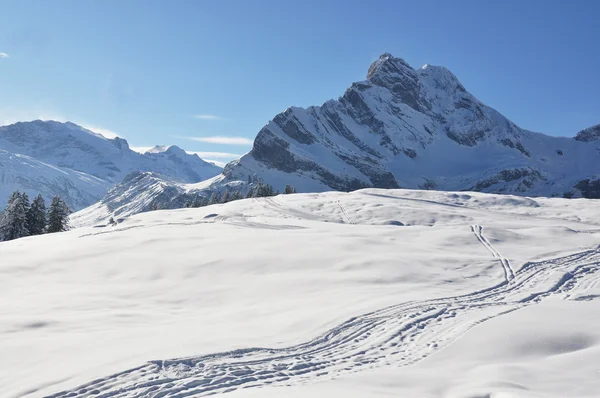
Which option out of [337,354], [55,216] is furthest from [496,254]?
[55,216]

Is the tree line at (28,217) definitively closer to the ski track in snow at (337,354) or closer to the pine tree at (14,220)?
the pine tree at (14,220)

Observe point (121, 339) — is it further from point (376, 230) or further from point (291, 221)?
point (291, 221)

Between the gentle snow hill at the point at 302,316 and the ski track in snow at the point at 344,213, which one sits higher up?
the ski track in snow at the point at 344,213

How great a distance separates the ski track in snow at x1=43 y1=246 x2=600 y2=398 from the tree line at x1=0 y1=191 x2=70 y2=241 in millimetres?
39488

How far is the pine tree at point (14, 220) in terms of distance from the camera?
40.1 m

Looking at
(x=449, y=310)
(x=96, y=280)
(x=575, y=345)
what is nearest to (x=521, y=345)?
(x=575, y=345)

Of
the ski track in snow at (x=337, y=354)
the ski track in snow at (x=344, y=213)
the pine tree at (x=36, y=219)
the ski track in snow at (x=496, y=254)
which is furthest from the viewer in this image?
the pine tree at (x=36, y=219)

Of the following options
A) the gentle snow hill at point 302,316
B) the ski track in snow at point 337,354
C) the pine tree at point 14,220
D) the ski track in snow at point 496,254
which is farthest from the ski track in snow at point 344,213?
the pine tree at point 14,220

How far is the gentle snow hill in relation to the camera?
305 inches

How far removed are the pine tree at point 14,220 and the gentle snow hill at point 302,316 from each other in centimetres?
1755

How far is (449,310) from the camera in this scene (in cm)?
1213

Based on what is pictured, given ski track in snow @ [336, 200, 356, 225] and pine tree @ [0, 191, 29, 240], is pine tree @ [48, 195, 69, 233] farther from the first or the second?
ski track in snow @ [336, 200, 356, 225]

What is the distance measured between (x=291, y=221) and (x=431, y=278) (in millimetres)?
19953

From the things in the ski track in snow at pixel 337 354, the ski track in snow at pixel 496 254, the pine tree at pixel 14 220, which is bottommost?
the ski track in snow at pixel 337 354
